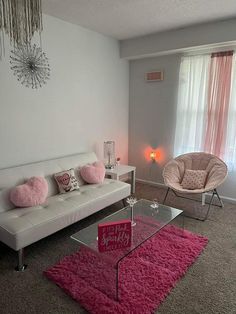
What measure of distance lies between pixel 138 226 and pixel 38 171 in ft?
4.40

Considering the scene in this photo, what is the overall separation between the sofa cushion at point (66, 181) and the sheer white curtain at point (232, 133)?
221cm

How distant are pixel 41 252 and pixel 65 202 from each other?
1.76 ft

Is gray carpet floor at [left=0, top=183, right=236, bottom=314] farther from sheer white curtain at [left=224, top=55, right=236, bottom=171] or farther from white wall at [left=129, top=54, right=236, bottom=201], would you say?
white wall at [left=129, top=54, right=236, bottom=201]

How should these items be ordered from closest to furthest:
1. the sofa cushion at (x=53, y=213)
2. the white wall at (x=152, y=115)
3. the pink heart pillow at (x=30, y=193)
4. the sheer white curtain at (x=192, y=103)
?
the sofa cushion at (x=53, y=213) < the pink heart pillow at (x=30, y=193) < the sheer white curtain at (x=192, y=103) < the white wall at (x=152, y=115)

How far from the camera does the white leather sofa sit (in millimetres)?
2100

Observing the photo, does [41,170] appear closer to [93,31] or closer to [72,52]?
[72,52]

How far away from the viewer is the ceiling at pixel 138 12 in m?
2.60

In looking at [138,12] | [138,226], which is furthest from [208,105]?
[138,226]

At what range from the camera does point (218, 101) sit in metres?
3.47

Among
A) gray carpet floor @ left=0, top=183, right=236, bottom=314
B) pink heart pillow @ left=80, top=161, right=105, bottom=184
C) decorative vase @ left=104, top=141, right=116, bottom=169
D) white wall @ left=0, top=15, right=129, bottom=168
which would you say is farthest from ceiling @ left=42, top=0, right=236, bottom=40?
gray carpet floor @ left=0, top=183, right=236, bottom=314

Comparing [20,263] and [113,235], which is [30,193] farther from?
[113,235]

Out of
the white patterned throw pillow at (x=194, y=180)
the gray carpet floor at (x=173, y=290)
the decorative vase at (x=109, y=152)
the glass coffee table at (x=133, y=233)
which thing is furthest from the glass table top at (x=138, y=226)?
the decorative vase at (x=109, y=152)

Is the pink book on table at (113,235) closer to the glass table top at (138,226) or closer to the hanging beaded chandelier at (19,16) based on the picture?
the glass table top at (138,226)

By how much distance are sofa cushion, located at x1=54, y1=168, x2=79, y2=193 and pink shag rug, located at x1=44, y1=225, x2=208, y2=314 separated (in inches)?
31.1
